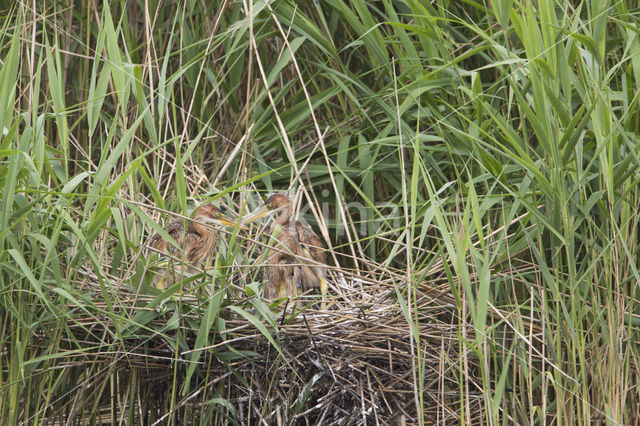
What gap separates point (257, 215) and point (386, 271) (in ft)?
2.32

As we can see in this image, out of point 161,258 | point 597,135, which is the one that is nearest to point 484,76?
point 597,135

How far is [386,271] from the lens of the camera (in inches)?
126

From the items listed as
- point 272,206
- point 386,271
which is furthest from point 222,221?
point 386,271

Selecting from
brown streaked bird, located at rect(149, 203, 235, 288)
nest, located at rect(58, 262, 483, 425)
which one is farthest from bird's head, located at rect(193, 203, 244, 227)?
nest, located at rect(58, 262, 483, 425)

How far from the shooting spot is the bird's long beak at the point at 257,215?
3.68 metres

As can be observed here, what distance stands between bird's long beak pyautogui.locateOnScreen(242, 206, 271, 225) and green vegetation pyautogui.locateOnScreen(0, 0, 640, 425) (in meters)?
0.08

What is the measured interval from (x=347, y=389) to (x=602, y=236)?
0.97m

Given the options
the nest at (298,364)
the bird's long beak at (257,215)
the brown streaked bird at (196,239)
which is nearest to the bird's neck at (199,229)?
the brown streaked bird at (196,239)

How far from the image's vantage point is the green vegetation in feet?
9.26

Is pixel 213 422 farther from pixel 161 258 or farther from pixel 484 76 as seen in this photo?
pixel 484 76

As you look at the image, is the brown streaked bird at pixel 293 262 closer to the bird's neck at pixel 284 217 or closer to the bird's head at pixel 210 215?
the bird's neck at pixel 284 217

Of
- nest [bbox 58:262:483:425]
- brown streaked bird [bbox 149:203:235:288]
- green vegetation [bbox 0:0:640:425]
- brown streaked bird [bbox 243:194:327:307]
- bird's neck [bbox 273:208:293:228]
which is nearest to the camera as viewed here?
green vegetation [bbox 0:0:640:425]

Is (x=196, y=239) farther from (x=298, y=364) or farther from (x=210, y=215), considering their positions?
(x=298, y=364)

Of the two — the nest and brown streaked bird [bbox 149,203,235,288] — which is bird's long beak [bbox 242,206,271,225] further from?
the nest
